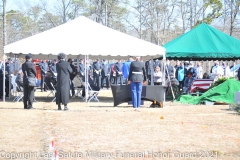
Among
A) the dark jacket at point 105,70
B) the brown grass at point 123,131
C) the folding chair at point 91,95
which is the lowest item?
the brown grass at point 123,131

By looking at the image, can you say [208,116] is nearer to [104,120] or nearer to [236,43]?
[104,120]

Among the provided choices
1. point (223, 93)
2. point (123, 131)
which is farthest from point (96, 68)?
point (123, 131)

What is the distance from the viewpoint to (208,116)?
15.5 meters

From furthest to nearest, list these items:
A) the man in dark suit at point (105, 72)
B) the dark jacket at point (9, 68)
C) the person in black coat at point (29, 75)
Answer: the man in dark suit at point (105, 72) < the dark jacket at point (9, 68) < the person in black coat at point (29, 75)

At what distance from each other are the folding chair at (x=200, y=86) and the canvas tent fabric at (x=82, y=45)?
Result: 9.27ft

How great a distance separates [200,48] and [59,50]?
5938 mm

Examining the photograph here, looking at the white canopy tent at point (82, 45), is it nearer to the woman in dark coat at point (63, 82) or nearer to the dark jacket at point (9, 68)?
the woman in dark coat at point (63, 82)

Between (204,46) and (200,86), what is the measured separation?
5.61 ft

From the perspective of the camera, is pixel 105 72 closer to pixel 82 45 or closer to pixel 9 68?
pixel 9 68

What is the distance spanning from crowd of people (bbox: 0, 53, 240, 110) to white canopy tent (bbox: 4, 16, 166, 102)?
1024mm

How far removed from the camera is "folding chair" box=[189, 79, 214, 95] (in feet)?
73.6

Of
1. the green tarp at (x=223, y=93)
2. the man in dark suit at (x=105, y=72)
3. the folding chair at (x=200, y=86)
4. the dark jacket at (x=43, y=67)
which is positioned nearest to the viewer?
the green tarp at (x=223, y=93)

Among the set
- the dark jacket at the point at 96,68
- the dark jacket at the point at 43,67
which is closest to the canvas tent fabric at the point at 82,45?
the dark jacket at the point at 43,67

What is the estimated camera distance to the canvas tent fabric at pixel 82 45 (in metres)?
20.3
